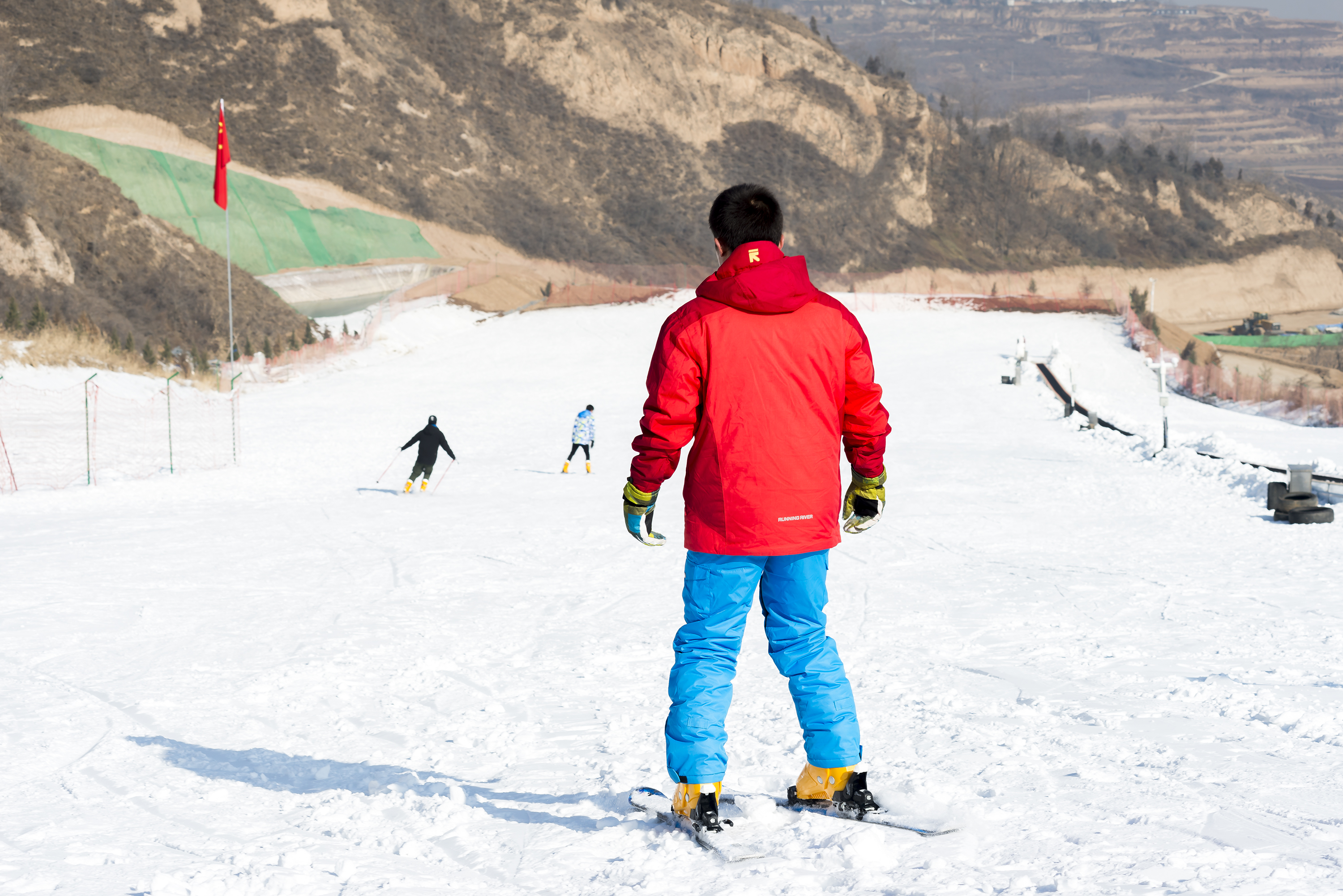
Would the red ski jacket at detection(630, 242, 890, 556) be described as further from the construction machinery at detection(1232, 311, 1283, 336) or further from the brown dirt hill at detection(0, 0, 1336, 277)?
the construction machinery at detection(1232, 311, 1283, 336)

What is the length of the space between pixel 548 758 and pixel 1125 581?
5692 millimetres

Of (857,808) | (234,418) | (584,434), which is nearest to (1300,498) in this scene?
(857,808)

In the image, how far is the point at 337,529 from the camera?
12680mm

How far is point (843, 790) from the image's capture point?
12.6ft

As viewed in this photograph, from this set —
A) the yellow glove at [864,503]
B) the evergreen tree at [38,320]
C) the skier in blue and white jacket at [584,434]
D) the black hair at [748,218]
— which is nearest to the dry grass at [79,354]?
the evergreen tree at [38,320]

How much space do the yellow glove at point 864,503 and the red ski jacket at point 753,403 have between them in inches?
8.8

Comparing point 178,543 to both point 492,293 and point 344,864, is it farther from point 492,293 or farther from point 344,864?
point 492,293

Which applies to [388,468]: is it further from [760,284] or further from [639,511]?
[760,284]

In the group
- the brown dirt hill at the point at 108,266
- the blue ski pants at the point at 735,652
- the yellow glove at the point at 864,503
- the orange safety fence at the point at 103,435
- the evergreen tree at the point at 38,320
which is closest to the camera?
the blue ski pants at the point at 735,652

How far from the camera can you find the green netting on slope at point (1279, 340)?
6900 centimetres

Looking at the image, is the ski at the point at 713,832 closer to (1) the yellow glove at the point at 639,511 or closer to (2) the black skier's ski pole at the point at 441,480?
(1) the yellow glove at the point at 639,511

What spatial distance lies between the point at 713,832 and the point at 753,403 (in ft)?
4.67

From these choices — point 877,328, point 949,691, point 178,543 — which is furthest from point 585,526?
point 877,328

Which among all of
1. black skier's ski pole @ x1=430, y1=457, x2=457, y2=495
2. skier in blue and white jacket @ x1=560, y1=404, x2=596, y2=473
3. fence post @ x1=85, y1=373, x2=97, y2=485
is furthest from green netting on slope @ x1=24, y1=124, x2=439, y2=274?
skier in blue and white jacket @ x1=560, y1=404, x2=596, y2=473
